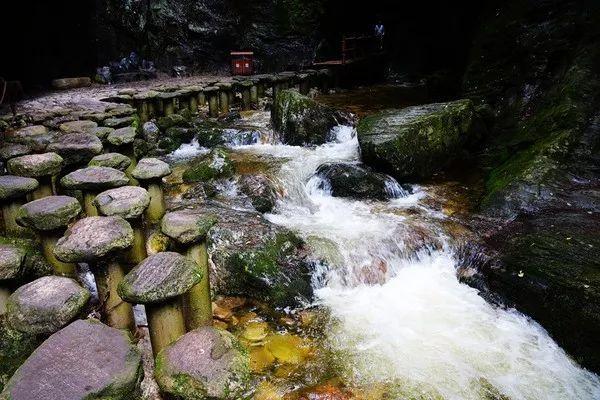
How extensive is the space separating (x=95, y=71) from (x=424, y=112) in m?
11.2

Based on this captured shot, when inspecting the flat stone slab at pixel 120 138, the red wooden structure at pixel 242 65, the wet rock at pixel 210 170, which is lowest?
the wet rock at pixel 210 170

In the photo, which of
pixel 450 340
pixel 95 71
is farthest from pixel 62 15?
pixel 450 340

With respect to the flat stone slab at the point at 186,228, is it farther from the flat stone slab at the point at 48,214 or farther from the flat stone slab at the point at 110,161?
the flat stone slab at the point at 110,161

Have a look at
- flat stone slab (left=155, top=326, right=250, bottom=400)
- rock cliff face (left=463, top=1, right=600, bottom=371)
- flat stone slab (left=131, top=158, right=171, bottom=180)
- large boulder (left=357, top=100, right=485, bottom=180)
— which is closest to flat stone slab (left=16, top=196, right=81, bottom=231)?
flat stone slab (left=131, top=158, right=171, bottom=180)

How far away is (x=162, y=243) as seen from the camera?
4.34 m

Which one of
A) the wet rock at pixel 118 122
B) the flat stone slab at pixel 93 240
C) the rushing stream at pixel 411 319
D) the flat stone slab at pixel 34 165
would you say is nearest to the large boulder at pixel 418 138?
the rushing stream at pixel 411 319

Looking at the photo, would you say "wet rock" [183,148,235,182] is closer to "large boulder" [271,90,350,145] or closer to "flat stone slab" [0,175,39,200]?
"large boulder" [271,90,350,145]

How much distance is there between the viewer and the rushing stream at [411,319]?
3.47 m

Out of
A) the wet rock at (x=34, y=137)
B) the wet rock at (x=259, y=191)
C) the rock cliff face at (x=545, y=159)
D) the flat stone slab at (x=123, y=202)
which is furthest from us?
the wet rock at (x=259, y=191)

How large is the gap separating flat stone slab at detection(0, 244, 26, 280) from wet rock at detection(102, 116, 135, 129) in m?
3.66

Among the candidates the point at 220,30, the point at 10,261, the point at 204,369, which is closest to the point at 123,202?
the point at 10,261

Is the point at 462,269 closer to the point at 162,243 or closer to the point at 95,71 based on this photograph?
the point at 162,243

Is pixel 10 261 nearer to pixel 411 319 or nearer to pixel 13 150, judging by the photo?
pixel 13 150

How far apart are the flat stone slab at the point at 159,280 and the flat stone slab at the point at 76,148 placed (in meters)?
2.84
